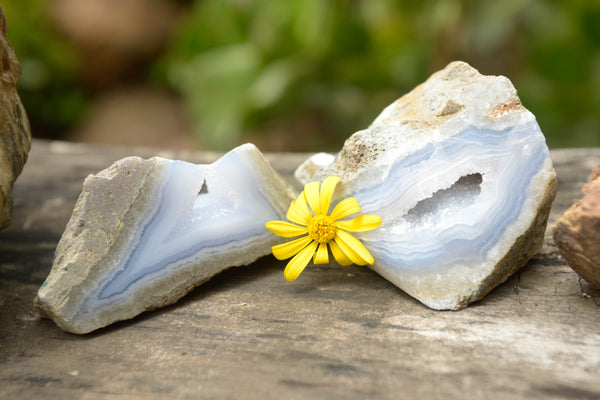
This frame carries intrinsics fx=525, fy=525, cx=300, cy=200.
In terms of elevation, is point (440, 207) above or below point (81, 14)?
below

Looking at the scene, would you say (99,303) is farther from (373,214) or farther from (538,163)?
(538,163)

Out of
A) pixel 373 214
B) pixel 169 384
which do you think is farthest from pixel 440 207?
pixel 169 384

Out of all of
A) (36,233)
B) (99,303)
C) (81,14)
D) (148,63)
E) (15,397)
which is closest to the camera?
(15,397)

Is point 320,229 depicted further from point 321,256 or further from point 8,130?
point 8,130

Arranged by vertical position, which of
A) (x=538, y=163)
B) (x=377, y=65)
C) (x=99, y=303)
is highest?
(x=377, y=65)

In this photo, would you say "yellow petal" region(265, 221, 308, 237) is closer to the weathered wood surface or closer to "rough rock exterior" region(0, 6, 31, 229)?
the weathered wood surface

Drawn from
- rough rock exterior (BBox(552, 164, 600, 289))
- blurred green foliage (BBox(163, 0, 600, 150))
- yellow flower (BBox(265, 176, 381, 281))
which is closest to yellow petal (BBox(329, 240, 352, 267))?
yellow flower (BBox(265, 176, 381, 281))

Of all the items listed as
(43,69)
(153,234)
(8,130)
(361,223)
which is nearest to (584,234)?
(361,223)
